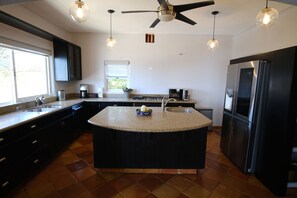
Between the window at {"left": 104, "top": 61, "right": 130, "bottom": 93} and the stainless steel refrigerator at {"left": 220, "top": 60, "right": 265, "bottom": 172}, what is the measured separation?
A: 2.75m

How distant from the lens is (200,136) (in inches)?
87.7

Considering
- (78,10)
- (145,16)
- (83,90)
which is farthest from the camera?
(83,90)

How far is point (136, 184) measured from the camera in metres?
2.12

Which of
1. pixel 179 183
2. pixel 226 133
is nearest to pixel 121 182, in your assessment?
pixel 179 183

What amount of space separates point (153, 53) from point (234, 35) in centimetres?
229

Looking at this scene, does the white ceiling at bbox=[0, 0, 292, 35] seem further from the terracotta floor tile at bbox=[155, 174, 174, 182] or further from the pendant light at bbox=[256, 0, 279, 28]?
the terracotta floor tile at bbox=[155, 174, 174, 182]

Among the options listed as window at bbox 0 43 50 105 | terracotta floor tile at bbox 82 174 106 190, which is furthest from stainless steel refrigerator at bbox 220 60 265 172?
window at bbox 0 43 50 105

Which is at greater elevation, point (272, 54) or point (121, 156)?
point (272, 54)

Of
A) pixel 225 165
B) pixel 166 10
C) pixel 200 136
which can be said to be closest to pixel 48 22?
pixel 166 10

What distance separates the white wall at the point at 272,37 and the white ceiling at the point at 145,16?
147 mm

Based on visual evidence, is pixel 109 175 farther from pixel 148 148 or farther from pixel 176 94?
pixel 176 94

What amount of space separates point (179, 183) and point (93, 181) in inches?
47.4

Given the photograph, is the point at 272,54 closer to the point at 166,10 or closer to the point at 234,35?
the point at 166,10

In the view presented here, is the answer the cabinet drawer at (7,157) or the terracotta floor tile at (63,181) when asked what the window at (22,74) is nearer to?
the cabinet drawer at (7,157)
